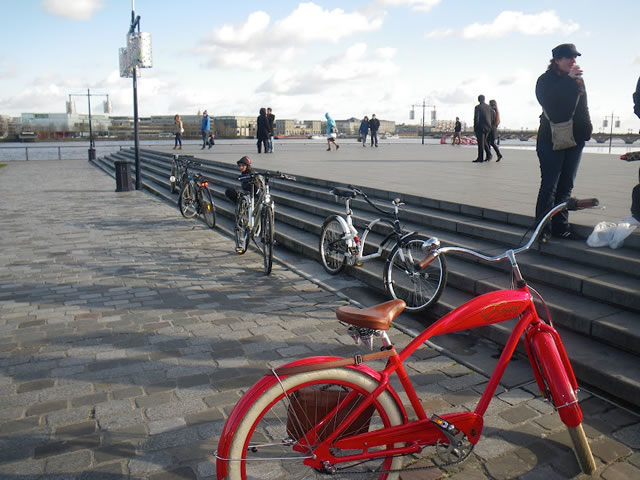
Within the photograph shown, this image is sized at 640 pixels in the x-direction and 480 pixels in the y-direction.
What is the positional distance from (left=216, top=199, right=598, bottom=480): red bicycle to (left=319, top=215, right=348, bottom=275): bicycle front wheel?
4.01m

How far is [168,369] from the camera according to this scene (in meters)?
4.27

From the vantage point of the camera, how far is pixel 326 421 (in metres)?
2.47

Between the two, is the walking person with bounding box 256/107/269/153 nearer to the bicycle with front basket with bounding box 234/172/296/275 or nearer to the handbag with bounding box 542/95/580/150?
the bicycle with front basket with bounding box 234/172/296/275

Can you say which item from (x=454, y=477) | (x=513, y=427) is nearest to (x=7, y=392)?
(x=454, y=477)

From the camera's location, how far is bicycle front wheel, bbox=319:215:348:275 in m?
6.83

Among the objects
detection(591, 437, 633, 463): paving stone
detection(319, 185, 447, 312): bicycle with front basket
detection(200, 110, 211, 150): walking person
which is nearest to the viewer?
detection(591, 437, 633, 463): paving stone

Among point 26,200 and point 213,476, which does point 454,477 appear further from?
point 26,200

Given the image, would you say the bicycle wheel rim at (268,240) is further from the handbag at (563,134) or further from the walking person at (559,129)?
the handbag at (563,134)

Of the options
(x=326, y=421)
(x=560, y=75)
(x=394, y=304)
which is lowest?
(x=326, y=421)

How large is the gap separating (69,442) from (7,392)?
99 cm

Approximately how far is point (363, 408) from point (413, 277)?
10.5 ft

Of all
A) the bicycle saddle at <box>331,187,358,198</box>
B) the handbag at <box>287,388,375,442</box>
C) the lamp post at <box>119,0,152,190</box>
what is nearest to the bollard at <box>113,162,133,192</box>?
the lamp post at <box>119,0,152,190</box>

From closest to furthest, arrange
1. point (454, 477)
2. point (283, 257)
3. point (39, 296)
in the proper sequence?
point (454, 477) → point (39, 296) → point (283, 257)

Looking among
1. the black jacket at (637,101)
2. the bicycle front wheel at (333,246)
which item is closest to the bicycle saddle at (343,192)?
the bicycle front wheel at (333,246)
